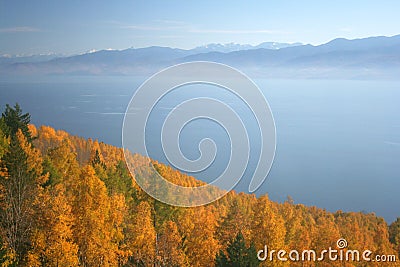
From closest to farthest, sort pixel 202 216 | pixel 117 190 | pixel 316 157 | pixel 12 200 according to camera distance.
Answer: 1. pixel 12 200
2. pixel 202 216
3. pixel 117 190
4. pixel 316 157

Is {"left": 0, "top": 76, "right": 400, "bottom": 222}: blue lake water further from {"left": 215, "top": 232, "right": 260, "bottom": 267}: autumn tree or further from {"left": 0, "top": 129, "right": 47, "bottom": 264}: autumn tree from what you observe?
{"left": 215, "top": 232, "right": 260, "bottom": 267}: autumn tree

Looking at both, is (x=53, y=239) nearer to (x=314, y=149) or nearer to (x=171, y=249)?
(x=171, y=249)

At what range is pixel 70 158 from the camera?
1886 cm

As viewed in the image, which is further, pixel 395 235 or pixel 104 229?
pixel 395 235

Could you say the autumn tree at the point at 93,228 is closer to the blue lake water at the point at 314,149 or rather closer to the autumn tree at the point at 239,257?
the autumn tree at the point at 239,257

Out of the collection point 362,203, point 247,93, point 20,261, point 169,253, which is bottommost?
point 362,203

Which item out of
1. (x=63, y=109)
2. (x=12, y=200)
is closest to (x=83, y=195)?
(x=12, y=200)

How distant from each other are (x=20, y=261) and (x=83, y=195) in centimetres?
219

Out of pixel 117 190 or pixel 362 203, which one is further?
pixel 362 203

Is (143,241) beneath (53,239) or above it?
beneath


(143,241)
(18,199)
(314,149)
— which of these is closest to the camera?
(18,199)

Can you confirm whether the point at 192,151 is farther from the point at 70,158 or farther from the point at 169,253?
the point at 169,253

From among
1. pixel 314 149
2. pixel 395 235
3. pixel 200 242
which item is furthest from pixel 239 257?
pixel 314 149

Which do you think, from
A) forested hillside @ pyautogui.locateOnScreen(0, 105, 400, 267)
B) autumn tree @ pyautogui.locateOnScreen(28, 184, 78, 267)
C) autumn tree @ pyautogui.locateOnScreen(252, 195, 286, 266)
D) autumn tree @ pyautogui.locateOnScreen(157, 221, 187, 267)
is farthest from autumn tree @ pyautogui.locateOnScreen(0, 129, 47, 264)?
autumn tree @ pyautogui.locateOnScreen(252, 195, 286, 266)
